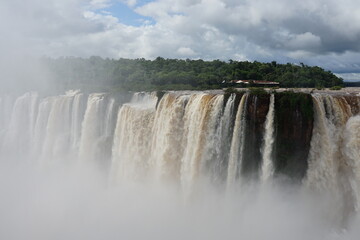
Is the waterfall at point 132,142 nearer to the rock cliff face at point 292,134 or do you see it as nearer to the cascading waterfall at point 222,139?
the cascading waterfall at point 222,139

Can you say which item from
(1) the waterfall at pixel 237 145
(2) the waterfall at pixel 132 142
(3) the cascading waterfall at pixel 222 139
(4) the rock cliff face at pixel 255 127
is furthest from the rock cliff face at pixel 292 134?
(2) the waterfall at pixel 132 142

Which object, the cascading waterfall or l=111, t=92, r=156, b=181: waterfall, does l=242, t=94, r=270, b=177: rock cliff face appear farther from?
l=111, t=92, r=156, b=181: waterfall

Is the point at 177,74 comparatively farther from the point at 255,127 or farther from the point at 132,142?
the point at 255,127

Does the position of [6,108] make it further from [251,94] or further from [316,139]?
[316,139]

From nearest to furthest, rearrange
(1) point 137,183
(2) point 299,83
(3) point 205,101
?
(3) point 205,101
(1) point 137,183
(2) point 299,83

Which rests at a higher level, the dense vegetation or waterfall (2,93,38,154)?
the dense vegetation

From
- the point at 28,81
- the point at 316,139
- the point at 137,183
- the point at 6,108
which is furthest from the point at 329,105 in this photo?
the point at 28,81

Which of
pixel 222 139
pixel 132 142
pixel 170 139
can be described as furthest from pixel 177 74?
pixel 222 139

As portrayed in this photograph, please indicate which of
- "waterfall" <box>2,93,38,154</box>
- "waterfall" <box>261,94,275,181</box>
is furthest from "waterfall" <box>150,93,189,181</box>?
"waterfall" <box>2,93,38,154</box>
